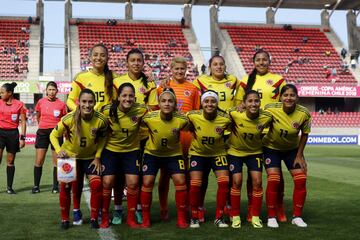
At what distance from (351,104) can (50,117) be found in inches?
1217

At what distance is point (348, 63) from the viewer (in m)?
37.1

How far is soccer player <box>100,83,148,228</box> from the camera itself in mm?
5621

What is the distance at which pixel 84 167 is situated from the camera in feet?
18.8

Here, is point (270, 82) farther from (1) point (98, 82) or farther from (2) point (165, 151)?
(1) point (98, 82)

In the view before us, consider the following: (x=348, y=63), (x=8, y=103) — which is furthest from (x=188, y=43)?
(x=8, y=103)

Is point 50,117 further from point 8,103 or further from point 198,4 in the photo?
point 198,4

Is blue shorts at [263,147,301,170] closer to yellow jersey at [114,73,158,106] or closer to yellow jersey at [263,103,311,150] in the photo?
yellow jersey at [263,103,311,150]

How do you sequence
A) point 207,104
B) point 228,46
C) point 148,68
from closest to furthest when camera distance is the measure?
point 207,104
point 148,68
point 228,46

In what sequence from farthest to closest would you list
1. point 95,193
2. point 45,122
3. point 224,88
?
point 45,122, point 224,88, point 95,193

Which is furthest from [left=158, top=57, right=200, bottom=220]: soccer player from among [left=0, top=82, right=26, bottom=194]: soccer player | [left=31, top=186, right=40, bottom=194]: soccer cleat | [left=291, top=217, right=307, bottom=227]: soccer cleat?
[left=0, top=82, right=26, bottom=194]: soccer player

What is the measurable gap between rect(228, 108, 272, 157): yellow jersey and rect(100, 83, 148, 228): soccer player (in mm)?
1086

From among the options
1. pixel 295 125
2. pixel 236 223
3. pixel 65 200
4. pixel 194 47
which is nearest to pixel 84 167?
pixel 65 200

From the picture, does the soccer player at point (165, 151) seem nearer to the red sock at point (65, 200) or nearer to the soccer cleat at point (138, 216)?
the soccer cleat at point (138, 216)

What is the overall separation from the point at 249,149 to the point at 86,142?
188 cm
